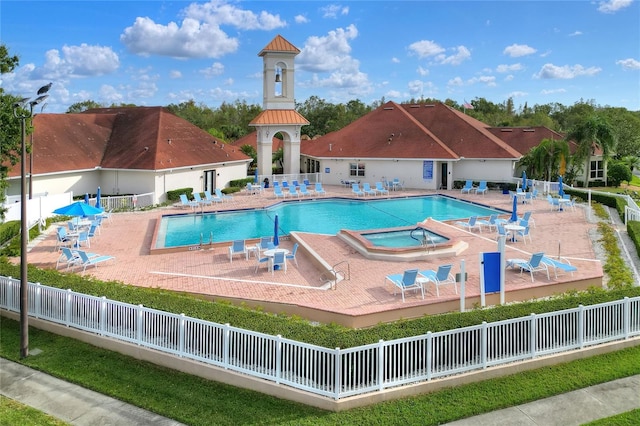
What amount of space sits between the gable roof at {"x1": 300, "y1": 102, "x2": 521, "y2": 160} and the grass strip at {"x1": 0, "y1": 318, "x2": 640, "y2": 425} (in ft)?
89.5

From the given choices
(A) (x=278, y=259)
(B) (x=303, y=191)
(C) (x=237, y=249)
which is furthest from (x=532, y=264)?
(B) (x=303, y=191)

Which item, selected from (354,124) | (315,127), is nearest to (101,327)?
(354,124)

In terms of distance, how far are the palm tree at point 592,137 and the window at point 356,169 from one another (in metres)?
15.0

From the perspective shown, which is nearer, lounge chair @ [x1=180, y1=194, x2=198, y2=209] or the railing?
the railing

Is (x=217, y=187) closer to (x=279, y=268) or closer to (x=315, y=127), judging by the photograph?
(x=279, y=268)

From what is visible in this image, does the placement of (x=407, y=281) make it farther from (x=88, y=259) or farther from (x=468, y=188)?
(x=468, y=188)

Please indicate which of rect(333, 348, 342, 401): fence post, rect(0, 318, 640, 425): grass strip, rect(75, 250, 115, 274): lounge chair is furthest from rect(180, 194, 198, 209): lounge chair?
rect(333, 348, 342, 401): fence post

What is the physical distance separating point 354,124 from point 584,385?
117 feet

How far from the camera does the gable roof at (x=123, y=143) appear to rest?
3008 cm

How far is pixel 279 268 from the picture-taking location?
1642cm

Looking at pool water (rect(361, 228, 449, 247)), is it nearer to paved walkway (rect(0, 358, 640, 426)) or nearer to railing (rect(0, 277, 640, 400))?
railing (rect(0, 277, 640, 400))

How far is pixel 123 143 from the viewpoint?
33.5 metres

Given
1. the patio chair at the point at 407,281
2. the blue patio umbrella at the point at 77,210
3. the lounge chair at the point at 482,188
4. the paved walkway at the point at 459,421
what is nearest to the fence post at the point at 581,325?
the paved walkway at the point at 459,421

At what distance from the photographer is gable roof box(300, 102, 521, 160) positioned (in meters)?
36.8
